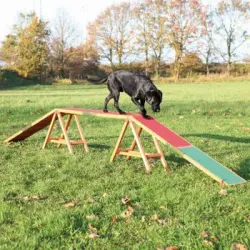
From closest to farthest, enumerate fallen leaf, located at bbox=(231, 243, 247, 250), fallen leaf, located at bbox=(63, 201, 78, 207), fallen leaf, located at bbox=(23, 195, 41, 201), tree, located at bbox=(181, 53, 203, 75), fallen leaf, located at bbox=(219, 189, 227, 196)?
fallen leaf, located at bbox=(231, 243, 247, 250) < fallen leaf, located at bbox=(63, 201, 78, 207) < fallen leaf, located at bbox=(23, 195, 41, 201) < fallen leaf, located at bbox=(219, 189, 227, 196) < tree, located at bbox=(181, 53, 203, 75)

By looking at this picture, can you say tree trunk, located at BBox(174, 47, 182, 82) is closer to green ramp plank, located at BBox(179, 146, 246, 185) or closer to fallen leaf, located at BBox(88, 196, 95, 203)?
green ramp plank, located at BBox(179, 146, 246, 185)

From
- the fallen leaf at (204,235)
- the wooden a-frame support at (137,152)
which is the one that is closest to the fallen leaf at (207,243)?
the fallen leaf at (204,235)

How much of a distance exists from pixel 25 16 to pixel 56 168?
5384 cm

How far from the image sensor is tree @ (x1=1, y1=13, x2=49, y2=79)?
177 feet

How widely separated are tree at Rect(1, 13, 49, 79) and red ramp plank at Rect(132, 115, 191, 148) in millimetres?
48408

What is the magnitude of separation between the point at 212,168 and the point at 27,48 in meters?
51.8

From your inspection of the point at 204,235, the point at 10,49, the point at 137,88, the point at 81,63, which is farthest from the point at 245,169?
the point at 81,63

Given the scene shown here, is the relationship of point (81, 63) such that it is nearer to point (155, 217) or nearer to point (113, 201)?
point (113, 201)

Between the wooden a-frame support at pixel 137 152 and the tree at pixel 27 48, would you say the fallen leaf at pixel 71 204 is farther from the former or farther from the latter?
the tree at pixel 27 48

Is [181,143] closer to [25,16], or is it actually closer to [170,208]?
[170,208]

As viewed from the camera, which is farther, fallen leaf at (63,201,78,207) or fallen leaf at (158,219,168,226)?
fallen leaf at (63,201,78,207)

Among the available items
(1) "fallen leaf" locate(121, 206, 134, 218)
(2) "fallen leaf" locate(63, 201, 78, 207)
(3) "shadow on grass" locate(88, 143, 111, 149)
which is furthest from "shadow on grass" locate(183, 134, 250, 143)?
(2) "fallen leaf" locate(63, 201, 78, 207)

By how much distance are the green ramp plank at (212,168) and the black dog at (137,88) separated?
112cm

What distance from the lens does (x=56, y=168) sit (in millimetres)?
7297
